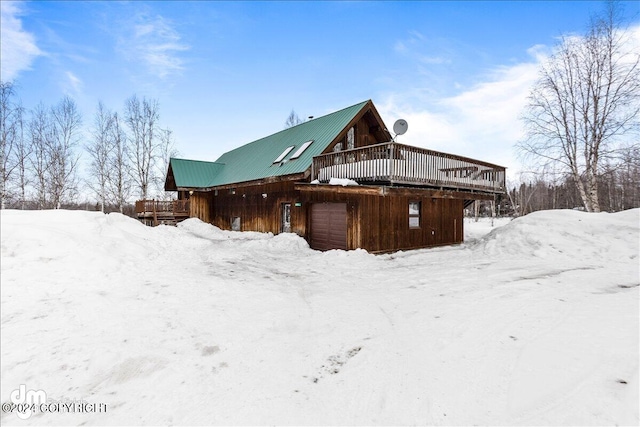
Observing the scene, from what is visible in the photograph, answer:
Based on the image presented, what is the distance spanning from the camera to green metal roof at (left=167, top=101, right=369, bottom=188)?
1531 cm

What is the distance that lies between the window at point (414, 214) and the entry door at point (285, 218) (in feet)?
22.2

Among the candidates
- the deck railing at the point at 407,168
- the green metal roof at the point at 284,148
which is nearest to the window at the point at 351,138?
the green metal roof at the point at 284,148

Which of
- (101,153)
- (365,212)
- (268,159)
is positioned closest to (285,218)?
(268,159)

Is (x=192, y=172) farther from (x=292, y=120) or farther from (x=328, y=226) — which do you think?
(x=292, y=120)

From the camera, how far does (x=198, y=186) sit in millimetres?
22734

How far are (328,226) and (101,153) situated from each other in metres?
25.7

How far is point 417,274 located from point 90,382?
7815 mm

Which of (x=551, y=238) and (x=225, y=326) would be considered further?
(x=551, y=238)

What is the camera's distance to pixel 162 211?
2234 cm

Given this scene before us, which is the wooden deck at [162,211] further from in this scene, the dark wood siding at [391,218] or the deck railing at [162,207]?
the dark wood siding at [391,218]

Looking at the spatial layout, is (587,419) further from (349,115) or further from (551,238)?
(349,115)

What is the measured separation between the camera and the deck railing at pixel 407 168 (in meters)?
11.3

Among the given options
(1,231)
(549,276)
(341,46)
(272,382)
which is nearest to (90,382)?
(272,382)

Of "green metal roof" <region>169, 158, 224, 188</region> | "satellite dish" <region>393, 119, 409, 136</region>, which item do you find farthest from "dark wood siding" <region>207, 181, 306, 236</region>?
"satellite dish" <region>393, 119, 409, 136</region>
